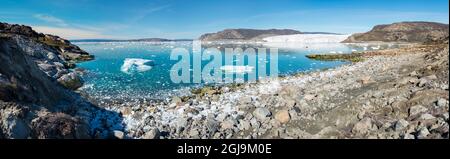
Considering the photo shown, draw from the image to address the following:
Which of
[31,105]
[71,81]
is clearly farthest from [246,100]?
[71,81]

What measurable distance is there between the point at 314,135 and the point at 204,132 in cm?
302

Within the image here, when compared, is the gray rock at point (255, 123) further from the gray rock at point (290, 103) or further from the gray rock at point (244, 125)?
the gray rock at point (290, 103)

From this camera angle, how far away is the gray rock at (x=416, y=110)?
938cm

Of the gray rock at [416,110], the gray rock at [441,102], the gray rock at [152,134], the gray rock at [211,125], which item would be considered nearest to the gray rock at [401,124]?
the gray rock at [416,110]

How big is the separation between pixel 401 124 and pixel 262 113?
3.95 meters

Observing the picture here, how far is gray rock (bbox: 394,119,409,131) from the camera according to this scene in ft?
28.9

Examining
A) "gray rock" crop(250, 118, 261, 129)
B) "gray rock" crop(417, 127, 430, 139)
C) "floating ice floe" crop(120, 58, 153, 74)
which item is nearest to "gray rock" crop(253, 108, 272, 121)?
"gray rock" crop(250, 118, 261, 129)

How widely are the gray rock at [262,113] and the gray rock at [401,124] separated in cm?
367

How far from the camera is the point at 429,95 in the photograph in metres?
10.1

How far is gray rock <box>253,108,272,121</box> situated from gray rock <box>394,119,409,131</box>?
144 inches

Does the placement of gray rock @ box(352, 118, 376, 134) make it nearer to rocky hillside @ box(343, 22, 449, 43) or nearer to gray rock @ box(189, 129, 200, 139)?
gray rock @ box(189, 129, 200, 139)

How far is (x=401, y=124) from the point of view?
8.89 meters

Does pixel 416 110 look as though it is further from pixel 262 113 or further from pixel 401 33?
pixel 401 33
